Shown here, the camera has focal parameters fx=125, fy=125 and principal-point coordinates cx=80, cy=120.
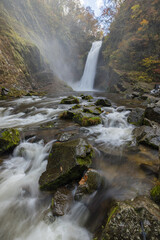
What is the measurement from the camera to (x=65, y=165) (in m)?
2.38

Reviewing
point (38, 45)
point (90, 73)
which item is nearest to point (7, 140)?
point (38, 45)

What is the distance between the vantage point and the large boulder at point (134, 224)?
1.33 m

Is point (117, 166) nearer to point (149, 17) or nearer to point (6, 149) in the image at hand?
point (6, 149)

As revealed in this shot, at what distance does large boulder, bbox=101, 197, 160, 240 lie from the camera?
133 cm

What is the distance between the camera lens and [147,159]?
2699 millimetres

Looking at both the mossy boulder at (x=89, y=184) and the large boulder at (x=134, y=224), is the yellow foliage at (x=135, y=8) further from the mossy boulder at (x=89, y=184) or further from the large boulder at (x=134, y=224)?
the large boulder at (x=134, y=224)

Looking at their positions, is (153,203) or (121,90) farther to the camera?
(121,90)

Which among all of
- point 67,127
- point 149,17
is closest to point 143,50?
point 149,17

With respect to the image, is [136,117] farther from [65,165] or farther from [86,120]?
[65,165]

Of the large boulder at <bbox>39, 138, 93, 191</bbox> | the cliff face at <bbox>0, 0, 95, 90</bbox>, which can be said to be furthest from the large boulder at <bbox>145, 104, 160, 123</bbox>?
the cliff face at <bbox>0, 0, 95, 90</bbox>

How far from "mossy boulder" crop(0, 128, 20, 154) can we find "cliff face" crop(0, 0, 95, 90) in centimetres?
1076

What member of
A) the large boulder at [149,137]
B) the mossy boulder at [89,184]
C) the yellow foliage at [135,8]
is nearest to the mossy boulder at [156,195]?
the mossy boulder at [89,184]

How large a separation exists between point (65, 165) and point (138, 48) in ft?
65.4

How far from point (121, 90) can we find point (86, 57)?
70.7 ft
